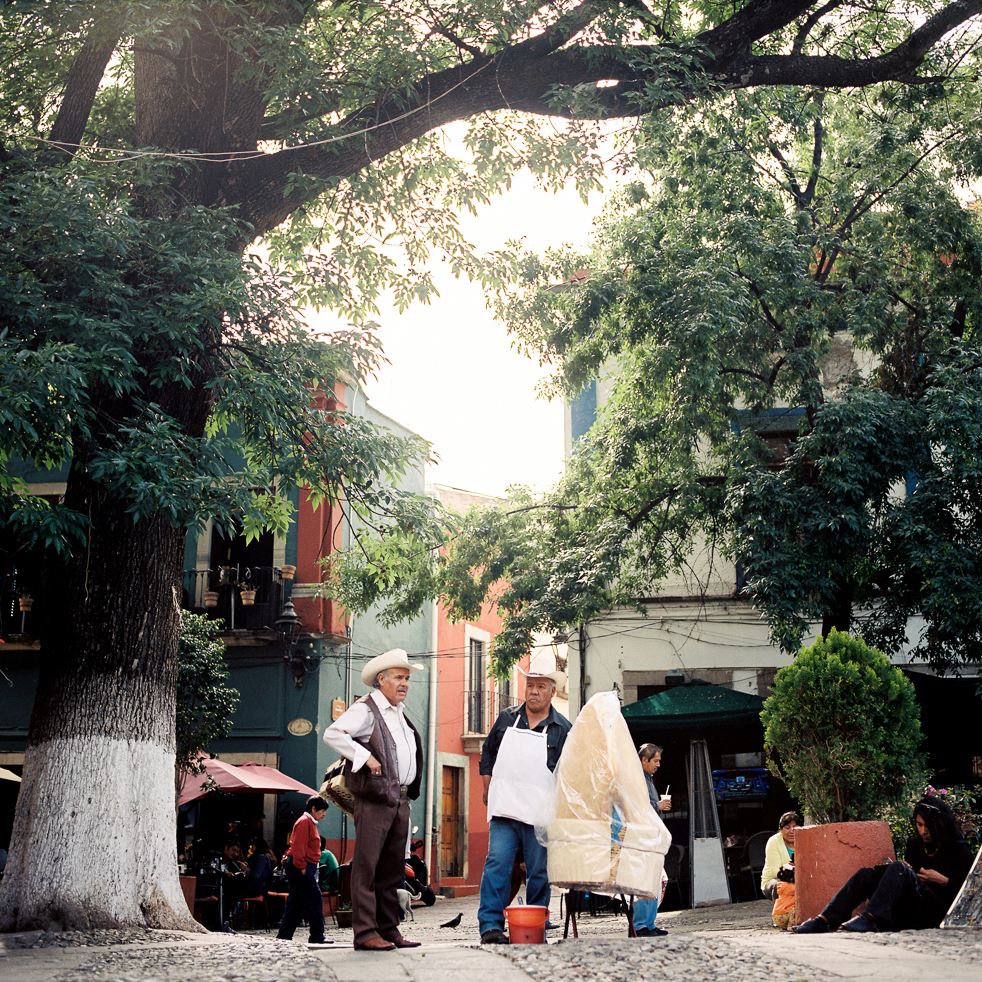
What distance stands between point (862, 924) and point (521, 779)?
2417 millimetres

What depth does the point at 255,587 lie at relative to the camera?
58.0ft

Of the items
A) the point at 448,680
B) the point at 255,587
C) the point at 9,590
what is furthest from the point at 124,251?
the point at 448,680

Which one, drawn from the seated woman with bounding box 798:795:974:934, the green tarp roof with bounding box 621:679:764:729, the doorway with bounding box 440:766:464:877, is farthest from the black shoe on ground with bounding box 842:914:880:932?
the doorway with bounding box 440:766:464:877

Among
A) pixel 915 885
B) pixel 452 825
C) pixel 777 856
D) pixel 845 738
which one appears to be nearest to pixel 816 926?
pixel 915 885

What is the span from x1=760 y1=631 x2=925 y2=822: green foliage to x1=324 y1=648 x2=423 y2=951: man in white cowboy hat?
3.40 metres

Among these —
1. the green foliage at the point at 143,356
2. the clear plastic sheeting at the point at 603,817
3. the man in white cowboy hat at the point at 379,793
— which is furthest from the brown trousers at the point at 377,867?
the green foliage at the point at 143,356

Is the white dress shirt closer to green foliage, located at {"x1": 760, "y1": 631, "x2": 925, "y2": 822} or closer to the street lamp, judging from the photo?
green foliage, located at {"x1": 760, "y1": 631, "x2": 925, "y2": 822}

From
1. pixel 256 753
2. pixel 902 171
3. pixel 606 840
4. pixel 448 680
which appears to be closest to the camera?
pixel 606 840

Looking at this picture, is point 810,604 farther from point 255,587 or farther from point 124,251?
point 255,587

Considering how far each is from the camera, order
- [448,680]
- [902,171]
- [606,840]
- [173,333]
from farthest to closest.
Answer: [448,680] → [902,171] → [173,333] → [606,840]

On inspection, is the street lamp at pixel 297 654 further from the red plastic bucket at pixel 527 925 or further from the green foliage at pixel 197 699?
the red plastic bucket at pixel 527 925

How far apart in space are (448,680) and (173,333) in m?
17.7

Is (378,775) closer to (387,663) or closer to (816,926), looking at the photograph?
(387,663)

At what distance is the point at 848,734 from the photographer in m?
7.93
